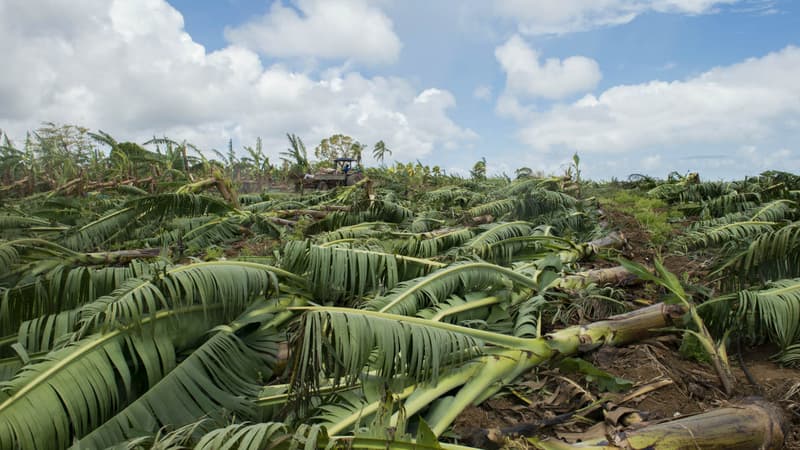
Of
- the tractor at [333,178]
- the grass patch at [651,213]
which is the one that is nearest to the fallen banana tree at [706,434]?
the grass patch at [651,213]

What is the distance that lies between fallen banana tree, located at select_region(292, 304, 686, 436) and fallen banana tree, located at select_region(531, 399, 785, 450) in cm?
44

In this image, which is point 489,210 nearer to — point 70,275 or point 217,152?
point 70,275

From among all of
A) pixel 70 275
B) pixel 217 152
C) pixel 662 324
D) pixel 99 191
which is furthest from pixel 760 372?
pixel 99 191

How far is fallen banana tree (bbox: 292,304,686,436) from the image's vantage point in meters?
1.61

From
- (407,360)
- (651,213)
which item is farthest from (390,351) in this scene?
(651,213)

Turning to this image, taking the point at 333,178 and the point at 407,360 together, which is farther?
the point at 333,178

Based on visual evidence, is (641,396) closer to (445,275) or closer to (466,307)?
(466,307)

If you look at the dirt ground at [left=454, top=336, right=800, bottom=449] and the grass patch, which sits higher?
the grass patch

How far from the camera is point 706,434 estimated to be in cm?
165

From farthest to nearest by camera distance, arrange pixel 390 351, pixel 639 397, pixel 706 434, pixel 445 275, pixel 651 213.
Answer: pixel 651 213
pixel 445 275
pixel 639 397
pixel 390 351
pixel 706 434

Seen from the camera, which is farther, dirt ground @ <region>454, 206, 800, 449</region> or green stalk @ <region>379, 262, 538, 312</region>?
green stalk @ <region>379, 262, 538, 312</region>

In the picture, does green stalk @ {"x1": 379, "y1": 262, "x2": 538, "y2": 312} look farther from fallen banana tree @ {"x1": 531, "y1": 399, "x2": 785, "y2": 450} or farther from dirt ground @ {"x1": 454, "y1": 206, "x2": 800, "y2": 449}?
fallen banana tree @ {"x1": 531, "y1": 399, "x2": 785, "y2": 450}

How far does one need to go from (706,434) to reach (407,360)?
1099mm

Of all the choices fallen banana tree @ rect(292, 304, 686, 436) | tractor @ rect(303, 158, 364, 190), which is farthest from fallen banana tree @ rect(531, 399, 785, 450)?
tractor @ rect(303, 158, 364, 190)
